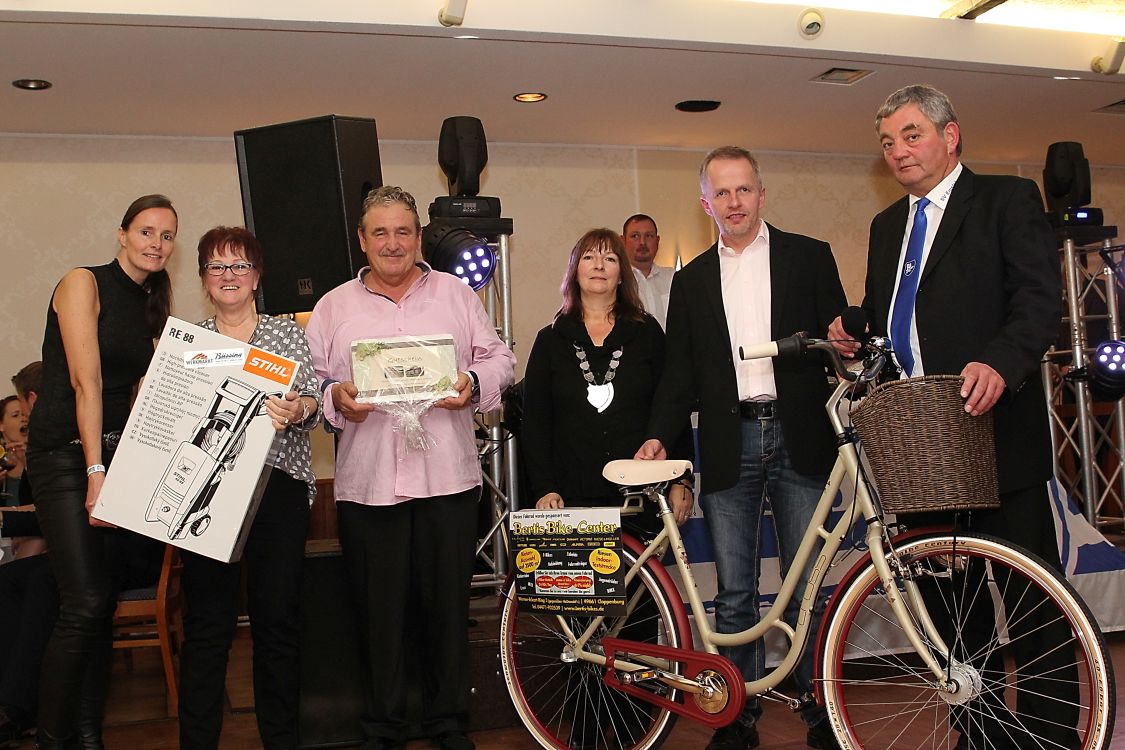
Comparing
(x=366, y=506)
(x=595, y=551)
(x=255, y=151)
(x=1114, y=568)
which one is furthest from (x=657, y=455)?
(x=1114, y=568)

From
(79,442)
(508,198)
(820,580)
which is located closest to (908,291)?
(820,580)

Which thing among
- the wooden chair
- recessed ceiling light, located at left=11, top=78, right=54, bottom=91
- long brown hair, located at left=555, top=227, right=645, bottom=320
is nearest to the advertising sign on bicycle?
long brown hair, located at left=555, top=227, right=645, bottom=320

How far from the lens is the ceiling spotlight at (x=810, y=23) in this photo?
530 centimetres

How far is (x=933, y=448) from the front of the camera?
2.01m

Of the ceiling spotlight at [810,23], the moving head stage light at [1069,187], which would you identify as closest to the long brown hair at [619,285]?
the ceiling spotlight at [810,23]

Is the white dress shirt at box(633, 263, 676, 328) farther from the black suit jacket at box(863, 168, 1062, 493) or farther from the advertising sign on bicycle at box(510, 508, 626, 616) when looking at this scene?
the black suit jacket at box(863, 168, 1062, 493)

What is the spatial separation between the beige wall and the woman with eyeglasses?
4375mm

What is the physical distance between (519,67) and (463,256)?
242cm

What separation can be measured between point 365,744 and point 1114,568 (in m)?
2.87

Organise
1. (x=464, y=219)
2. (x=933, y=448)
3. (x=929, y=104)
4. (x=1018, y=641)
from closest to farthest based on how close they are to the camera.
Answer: (x=933, y=448) < (x=1018, y=641) < (x=929, y=104) < (x=464, y=219)

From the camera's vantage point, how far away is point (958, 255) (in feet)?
7.63

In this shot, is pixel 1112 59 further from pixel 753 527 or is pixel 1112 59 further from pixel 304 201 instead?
pixel 304 201

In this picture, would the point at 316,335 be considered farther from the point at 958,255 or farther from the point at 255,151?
the point at 958,255

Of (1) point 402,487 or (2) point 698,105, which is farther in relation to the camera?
(2) point 698,105
